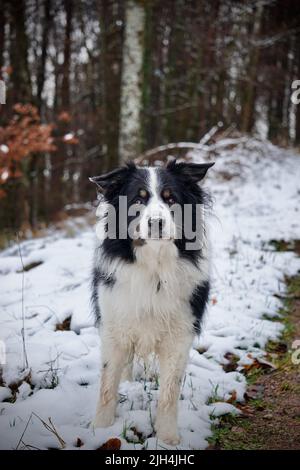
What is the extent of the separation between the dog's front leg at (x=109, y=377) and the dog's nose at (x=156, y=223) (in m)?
0.92

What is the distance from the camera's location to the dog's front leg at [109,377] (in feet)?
9.78

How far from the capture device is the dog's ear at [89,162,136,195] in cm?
317

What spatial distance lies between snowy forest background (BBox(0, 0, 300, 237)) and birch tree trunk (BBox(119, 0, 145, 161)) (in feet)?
0.07

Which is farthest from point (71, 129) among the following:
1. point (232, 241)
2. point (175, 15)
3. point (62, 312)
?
Result: point (62, 312)

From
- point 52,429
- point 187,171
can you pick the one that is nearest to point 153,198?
point 187,171

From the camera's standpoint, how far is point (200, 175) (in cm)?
327

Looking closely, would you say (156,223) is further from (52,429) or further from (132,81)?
(132,81)

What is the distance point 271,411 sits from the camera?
11.0ft

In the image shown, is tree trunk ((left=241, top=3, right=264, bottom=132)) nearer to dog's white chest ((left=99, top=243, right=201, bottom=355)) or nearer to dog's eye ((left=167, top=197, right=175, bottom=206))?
dog's eye ((left=167, top=197, right=175, bottom=206))

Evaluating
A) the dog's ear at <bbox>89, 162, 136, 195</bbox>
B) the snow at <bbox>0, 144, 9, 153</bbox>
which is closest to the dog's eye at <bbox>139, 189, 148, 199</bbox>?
the dog's ear at <bbox>89, 162, 136, 195</bbox>

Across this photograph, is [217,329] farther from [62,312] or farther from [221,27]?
[221,27]

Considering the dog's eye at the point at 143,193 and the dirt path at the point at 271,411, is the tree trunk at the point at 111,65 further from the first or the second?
the dog's eye at the point at 143,193

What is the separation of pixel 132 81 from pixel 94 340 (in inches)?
247

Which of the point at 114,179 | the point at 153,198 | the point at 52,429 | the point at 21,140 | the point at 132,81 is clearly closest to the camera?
the point at 52,429
